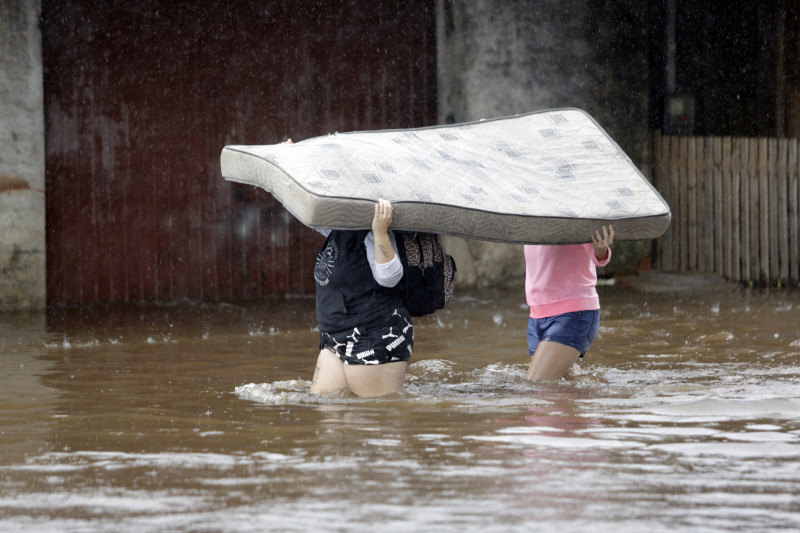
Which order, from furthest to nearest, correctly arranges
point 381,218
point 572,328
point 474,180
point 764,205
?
1. point 764,205
2. point 572,328
3. point 474,180
4. point 381,218

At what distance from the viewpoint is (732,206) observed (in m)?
12.4

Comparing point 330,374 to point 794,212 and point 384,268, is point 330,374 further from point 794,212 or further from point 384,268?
point 794,212

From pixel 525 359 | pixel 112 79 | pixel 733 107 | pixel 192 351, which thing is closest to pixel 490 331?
pixel 525 359

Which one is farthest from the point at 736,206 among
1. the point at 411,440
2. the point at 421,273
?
the point at 411,440

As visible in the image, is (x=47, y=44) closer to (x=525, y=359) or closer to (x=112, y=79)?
(x=112, y=79)

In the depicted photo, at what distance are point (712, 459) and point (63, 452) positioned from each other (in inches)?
95.0

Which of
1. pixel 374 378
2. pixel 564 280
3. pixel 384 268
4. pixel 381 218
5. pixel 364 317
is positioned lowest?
pixel 374 378

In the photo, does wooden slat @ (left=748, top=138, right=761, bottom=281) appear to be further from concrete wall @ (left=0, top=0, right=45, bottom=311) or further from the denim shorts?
concrete wall @ (left=0, top=0, right=45, bottom=311)

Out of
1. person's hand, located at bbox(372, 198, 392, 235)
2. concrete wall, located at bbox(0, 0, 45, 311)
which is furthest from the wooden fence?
person's hand, located at bbox(372, 198, 392, 235)

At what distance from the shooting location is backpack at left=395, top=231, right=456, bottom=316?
549 cm

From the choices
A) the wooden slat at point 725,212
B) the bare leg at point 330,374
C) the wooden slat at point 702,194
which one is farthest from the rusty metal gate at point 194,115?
the bare leg at point 330,374

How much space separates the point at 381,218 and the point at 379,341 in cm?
61

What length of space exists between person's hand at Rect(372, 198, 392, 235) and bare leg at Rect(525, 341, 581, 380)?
1266mm

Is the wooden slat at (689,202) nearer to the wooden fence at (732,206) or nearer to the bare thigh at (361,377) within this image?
the wooden fence at (732,206)
